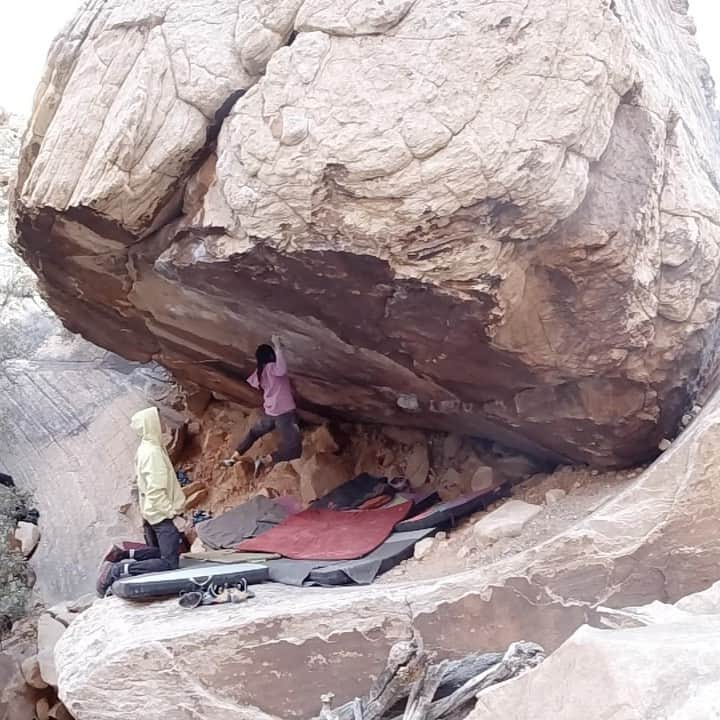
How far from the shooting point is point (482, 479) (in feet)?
17.8

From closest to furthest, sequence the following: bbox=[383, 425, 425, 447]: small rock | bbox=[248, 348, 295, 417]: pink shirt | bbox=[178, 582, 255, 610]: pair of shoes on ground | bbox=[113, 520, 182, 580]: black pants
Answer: bbox=[178, 582, 255, 610]: pair of shoes on ground < bbox=[113, 520, 182, 580]: black pants < bbox=[248, 348, 295, 417]: pink shirt < bbox=[383, 425, 425, 447]: small rock

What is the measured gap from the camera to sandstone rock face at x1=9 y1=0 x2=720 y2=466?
11.6 ft

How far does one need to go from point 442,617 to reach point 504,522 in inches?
30.6

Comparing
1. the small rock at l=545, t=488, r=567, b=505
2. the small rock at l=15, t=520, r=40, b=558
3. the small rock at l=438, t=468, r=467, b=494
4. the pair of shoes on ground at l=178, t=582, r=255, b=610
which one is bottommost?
the small rock at l=15, t=520, r=40, b=558

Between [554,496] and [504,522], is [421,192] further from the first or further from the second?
[554,496]

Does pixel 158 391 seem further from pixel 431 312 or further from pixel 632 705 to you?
pixel 632 705

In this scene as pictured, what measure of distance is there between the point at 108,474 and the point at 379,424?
3.22 m

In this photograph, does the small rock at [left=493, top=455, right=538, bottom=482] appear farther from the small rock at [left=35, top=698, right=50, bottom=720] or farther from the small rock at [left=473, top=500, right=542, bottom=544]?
the small rock at [left=35, top=698, right=50, bottom=720]

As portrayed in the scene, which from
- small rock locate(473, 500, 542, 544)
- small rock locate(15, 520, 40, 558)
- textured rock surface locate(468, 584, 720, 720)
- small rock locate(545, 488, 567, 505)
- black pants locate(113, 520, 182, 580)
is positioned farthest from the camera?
small rock locate(15, 520, 40, 558)

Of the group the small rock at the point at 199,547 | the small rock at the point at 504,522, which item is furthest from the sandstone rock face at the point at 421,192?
the small rock at the point at 199,547

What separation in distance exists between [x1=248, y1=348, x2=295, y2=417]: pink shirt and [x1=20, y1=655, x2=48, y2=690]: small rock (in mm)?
2472

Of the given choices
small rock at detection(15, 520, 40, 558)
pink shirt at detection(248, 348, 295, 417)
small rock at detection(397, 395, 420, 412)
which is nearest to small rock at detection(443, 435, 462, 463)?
small rock at detection(397, 395, 420, 412)

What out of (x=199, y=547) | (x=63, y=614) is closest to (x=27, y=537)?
(x=63, y=614)

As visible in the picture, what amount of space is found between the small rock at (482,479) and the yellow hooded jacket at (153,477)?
74.6 inches
